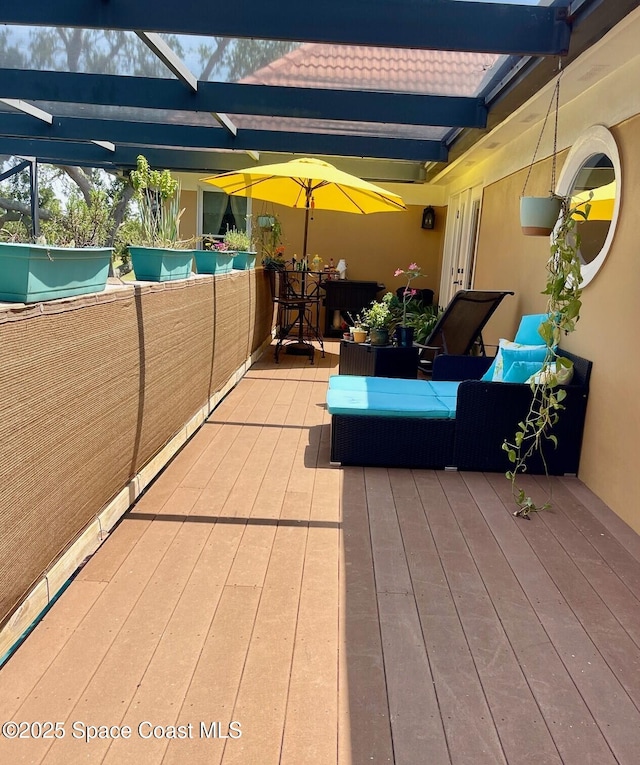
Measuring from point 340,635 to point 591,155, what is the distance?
3402 mm

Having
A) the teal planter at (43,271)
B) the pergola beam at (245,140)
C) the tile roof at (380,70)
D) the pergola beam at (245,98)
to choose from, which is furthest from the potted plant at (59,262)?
the pergola beam at (245,140)

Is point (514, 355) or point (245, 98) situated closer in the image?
point (514, 355)

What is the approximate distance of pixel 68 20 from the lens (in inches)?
123

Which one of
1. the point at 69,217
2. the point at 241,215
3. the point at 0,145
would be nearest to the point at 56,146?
the point at 0,145

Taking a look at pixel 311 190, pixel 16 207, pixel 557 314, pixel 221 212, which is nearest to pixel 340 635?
pixel 557 314

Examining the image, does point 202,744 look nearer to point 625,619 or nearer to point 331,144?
point 625,619

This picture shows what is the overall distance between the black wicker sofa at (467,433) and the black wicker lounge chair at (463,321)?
1700 mm

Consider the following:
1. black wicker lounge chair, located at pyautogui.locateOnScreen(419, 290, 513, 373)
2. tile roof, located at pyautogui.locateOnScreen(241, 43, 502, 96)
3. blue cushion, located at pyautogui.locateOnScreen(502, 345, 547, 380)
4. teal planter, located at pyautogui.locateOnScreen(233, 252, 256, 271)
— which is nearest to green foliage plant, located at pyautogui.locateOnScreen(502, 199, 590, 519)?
blue cushion, located at pyautogui.locateOnScreen(502, 345, 547, 380)

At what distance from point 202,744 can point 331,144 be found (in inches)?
253

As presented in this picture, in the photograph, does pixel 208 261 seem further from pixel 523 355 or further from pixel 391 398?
pixel 523 355

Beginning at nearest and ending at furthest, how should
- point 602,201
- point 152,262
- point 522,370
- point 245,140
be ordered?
point 152,262 < point 602,201 < point 522,370 < point 245,140

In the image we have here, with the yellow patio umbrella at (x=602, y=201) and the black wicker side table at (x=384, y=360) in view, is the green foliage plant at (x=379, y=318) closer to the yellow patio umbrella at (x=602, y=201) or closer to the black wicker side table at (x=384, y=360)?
the black wicker side table at (x=384, y=360)

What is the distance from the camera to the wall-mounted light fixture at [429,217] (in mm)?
10016

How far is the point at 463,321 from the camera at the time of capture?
572 centimetres
